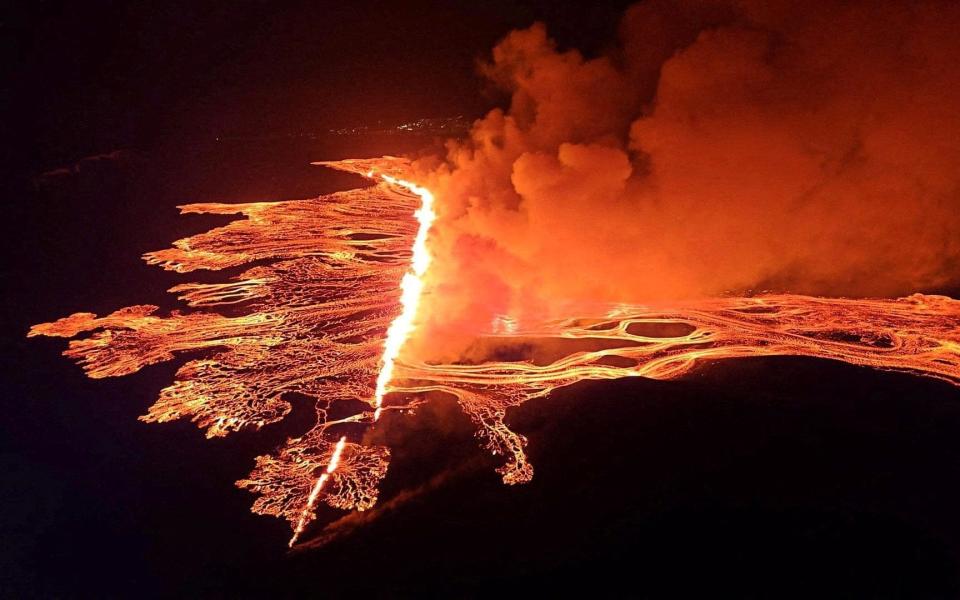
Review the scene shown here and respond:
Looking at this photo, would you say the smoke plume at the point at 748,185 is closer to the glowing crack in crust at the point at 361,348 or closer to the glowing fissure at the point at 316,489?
the glowing crack in crust at the point at 361,348

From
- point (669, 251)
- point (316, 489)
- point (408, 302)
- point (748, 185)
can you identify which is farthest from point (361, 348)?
point (748, 185)

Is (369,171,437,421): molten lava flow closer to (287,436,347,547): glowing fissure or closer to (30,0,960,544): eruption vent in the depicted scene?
(30,0,960,544): eruption vent

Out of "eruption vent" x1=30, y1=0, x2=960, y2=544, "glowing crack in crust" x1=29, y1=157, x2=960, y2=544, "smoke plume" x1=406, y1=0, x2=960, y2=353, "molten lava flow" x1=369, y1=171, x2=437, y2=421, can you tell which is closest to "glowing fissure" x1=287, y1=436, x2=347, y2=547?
"glowing crack in crust" x1=29, y1=157, x2=960, y2=544

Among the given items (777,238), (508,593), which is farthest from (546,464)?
(777,238)

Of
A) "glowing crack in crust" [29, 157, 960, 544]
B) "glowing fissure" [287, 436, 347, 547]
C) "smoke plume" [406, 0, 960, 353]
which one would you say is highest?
"smoke plume" [406, 0, 960, 353]

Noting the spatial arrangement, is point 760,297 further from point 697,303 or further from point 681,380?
point 681,380

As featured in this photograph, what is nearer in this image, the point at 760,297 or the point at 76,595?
the point at 76,595

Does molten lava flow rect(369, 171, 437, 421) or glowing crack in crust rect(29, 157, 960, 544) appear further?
molten lava flow rect(369, 171, 437, 421)
